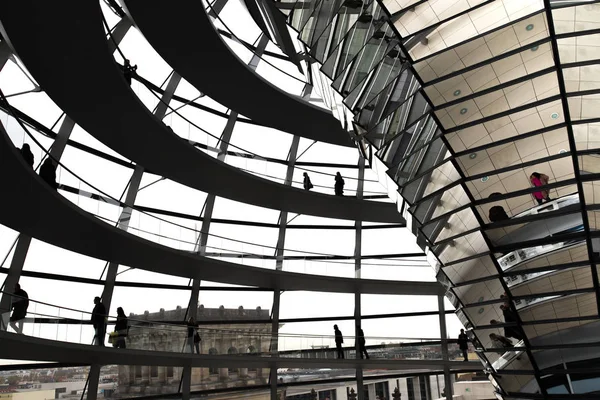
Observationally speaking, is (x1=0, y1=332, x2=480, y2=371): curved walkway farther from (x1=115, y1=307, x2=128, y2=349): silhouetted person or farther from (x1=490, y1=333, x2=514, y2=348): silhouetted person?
(x1=490, y1=333, x2=514, y2=348): silhouetted person

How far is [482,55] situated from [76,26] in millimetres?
9636

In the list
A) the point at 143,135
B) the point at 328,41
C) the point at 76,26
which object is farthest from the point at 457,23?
the point at 143,135

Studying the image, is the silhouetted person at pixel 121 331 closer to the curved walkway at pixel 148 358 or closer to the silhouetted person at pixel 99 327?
the curved walkway at pixel 148 358

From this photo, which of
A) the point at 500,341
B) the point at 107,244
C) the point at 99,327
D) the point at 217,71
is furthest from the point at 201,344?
the point at 500,341

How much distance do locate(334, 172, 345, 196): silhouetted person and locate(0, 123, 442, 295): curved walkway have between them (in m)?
4.31

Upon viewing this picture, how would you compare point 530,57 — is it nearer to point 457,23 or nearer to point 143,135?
point 457,23

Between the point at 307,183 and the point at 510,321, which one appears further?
the point at 307,183

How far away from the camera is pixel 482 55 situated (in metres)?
14.1

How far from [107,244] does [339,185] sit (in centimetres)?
1297

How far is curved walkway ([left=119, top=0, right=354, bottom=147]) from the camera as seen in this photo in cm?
1886

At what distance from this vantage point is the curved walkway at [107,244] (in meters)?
15.8

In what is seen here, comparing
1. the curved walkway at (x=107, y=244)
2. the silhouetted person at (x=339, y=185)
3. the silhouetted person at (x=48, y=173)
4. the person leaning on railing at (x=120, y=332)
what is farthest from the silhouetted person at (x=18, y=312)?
the silhouetted person at (x=339, y=185)

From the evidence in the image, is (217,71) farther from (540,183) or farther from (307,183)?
(540,183)

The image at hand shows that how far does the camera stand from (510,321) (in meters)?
16.2
